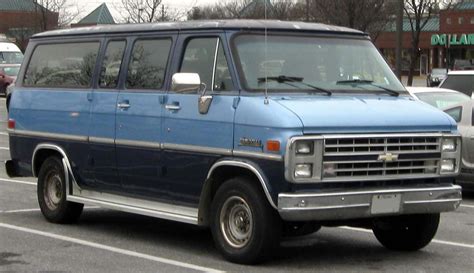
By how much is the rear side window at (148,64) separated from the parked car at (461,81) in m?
9.81

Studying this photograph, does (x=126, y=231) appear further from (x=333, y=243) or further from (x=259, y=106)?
(x=259, y=106)

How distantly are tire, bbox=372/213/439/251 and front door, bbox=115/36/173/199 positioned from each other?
2.22 meters

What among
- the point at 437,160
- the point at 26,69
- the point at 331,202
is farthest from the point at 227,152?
the point at 26,69

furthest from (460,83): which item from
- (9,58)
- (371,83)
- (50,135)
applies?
(9,58)

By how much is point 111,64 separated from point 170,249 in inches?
85.7

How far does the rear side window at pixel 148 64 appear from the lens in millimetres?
8391

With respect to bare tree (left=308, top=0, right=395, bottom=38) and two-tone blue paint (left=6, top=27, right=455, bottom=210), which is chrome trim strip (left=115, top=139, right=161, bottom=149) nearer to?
two-tone blue paint (left=6, top=27, right=455, bottom=210)

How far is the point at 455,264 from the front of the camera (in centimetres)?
765

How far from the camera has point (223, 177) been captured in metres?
7.65

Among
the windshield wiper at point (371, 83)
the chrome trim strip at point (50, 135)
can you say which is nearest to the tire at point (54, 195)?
the chrome trim strip at point (50, 135)

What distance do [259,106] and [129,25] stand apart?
8.03 feet

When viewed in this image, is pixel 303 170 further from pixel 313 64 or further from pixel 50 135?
pixel 50 135

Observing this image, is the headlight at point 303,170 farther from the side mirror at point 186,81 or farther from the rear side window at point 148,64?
the rear side window at point 148,64

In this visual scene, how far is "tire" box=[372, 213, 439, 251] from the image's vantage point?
802cm
